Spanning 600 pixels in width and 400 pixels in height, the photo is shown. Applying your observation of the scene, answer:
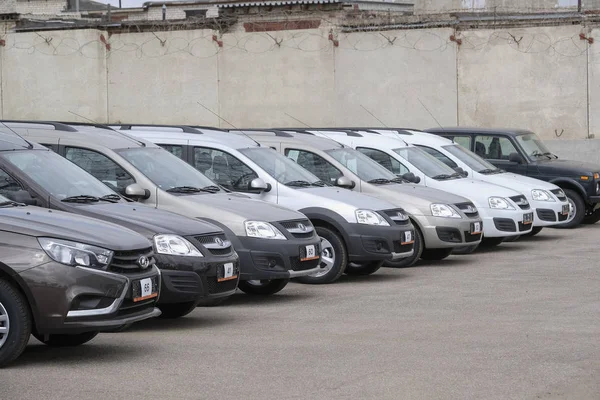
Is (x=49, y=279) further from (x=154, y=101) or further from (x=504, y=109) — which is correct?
(x=154, y=101)

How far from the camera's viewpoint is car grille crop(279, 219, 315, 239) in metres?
12.4

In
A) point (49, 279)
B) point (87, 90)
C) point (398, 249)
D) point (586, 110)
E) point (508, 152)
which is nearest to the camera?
point (49, 279)

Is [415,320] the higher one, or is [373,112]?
[373,112]

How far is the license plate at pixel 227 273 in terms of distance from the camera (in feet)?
34.8

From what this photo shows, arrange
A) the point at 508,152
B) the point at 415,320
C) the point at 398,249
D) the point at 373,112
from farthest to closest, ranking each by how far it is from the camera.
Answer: the point at 373,112
the point at 508,152
the point at 398,249
the point at 415,320

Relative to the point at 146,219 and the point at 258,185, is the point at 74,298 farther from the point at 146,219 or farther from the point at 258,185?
the point at 258,185

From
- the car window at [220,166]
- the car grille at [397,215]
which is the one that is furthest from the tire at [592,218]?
the car window at [220,166]

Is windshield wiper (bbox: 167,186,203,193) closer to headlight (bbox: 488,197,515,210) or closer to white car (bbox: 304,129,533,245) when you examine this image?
white car (bbox: 304,129,533,245)

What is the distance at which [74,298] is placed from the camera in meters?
8.21

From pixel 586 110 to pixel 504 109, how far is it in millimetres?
2089

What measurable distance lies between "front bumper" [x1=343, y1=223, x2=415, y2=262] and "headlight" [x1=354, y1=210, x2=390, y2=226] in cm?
6

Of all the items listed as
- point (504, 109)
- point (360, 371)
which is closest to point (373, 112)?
point (504, 109)

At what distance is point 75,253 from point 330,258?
19.9ft

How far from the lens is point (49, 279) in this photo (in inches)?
321
